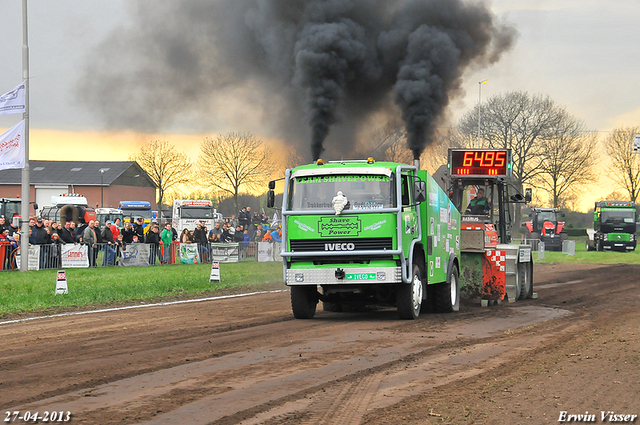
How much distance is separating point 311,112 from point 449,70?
471cm

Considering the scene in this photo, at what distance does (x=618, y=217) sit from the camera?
173ft

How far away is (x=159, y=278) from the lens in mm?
22047

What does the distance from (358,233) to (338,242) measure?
36cm

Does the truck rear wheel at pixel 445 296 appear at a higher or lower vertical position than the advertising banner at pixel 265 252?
lower

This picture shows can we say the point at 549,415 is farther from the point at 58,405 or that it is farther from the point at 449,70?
the point at 449,70

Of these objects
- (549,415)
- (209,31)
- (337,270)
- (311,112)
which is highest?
(209,31)

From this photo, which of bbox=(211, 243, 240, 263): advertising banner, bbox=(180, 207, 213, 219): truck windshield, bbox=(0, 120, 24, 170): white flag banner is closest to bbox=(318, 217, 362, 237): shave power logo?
bbox=(0, 120, 24, 170): white flag banner

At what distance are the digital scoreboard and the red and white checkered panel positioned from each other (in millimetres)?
1932

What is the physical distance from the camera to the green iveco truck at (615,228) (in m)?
52.2

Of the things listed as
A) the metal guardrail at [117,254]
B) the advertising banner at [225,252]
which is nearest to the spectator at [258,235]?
the metal guardrail at [117,254]

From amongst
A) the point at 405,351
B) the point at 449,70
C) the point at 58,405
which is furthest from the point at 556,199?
the point at 58,405

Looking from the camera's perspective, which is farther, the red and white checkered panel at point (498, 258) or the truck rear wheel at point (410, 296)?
the red and white checkered panel at point (498, 258)

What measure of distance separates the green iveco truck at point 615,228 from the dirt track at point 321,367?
40.9m

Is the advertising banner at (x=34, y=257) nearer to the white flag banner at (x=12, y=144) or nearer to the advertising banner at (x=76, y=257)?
the advertising banner at (x=76, y=257)
